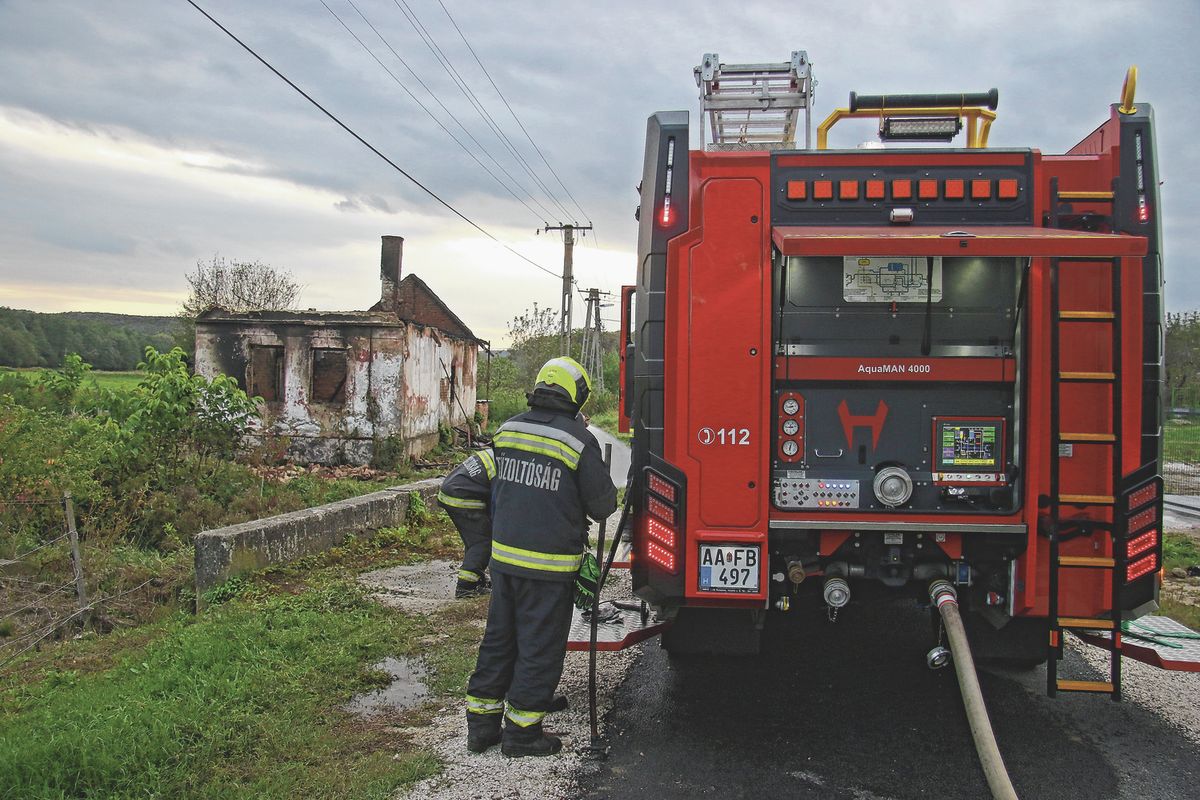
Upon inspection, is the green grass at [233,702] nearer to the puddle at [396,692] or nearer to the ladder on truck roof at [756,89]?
the puddle at [396,692]

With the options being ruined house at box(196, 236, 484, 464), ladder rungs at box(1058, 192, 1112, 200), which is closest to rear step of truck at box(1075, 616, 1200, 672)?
ladder rungs at box(1058, 192, 1112, 200)

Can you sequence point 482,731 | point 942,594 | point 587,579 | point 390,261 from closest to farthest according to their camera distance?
point 942,594 → point 482,731 → point 587,579 → point 390,261

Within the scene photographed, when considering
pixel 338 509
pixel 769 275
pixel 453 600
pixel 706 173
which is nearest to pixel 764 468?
pixel 769 275

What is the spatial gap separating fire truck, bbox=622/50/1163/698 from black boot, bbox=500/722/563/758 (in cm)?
84

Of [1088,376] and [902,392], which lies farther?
[902,392]

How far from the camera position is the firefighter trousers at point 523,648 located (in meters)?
4.26

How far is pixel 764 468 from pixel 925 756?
5.21 feet

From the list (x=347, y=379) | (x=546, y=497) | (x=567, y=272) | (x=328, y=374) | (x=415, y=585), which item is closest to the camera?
(x=546, y=497)

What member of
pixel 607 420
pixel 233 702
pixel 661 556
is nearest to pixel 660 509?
pixel 661 556

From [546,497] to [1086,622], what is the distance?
2.61 meters

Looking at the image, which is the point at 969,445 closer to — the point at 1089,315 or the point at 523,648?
the point at 1089,315

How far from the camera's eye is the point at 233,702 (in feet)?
15.1

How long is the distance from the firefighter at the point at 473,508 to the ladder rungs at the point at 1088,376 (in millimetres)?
2804

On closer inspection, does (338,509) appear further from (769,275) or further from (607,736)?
(769,275)
